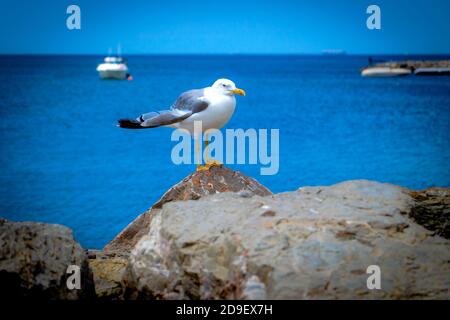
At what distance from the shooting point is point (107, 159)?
2366 centimetres

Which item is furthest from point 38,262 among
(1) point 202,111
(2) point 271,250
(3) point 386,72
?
(3) point 386,72

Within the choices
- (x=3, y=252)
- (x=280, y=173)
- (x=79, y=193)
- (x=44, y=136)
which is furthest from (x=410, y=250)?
(x=44, y=136)

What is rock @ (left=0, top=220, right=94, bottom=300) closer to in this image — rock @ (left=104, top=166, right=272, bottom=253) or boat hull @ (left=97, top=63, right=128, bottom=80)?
rock @ (left=104, top=166, right=272, bottom=253)

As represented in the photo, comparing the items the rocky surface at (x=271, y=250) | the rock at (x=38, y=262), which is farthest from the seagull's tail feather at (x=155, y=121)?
the rock at (x=38, y=262)

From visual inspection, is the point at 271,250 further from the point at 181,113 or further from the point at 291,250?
the point at 181,113

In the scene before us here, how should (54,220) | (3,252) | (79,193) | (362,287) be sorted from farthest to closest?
(79,193) → (54,220) → (3,252) → (362,287)

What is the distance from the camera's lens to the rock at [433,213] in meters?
5.50

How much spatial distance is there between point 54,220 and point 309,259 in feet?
43.7

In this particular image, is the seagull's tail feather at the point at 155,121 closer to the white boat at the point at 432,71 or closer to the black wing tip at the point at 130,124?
the black wing tip at the point at 130,124

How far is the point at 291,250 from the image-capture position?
4562 millimetres

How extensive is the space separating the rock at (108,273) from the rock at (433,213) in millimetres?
2762

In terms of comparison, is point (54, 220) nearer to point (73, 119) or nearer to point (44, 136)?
point (44, 136)

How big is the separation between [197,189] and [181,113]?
93 centimetres

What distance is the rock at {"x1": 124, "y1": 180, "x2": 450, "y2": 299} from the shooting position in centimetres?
438
